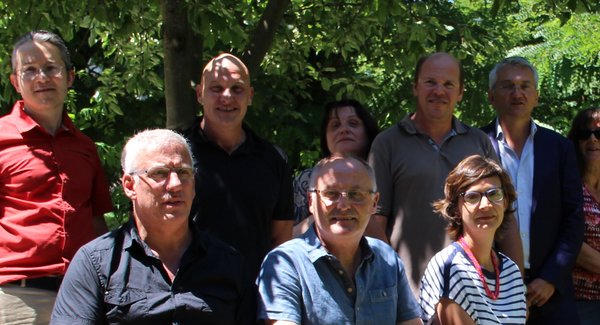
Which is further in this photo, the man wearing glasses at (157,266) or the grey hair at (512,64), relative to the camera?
the grey hair at (512,64)

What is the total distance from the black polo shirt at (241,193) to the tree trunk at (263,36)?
87cm

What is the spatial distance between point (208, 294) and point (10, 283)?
1.03m

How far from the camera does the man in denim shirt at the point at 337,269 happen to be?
373 cm

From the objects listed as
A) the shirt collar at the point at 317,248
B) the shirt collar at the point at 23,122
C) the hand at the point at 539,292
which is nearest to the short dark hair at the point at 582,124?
the hand at the point at 539,292

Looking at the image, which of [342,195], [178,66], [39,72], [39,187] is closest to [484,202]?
[342,195]

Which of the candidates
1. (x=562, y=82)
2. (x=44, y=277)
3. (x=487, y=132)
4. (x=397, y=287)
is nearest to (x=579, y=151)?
(x=487, y=132)

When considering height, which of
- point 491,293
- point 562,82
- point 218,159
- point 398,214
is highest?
point 562,82

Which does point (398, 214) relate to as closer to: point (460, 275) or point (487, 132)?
point (460, 275)

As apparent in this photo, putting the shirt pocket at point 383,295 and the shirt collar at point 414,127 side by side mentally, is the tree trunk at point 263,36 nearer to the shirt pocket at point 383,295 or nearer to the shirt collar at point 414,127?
the shirt collar at point 414,127

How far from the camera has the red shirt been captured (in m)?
4.03

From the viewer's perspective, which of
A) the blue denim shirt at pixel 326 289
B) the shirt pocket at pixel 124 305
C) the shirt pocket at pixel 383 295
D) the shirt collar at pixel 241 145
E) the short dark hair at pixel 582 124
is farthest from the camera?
the short dark hair at pixel 582 124

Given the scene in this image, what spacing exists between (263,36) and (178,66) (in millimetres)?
632

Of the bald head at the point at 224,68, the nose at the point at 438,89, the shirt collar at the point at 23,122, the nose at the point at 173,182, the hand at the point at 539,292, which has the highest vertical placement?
the bald head at the point at 224,68

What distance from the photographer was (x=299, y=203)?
5.15m
